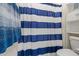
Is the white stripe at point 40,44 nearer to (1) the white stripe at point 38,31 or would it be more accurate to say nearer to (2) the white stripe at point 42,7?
(1) the white stripe at point 38,31

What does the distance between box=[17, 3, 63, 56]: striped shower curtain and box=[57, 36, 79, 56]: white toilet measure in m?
0.05

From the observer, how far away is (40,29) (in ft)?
3.37

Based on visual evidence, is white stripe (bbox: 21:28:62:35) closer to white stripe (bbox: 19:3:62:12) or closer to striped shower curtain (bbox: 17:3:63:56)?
striped shower curtain (bbox: 17:3:63:56)

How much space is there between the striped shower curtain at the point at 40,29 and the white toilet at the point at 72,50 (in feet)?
0.17

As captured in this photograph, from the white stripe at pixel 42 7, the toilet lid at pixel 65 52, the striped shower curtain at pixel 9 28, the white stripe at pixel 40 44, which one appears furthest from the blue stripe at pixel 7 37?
the toilet lid at pixel 65 52

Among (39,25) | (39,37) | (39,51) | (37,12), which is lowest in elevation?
(39,51)

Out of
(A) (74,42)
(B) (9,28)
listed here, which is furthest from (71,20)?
(B) (9,28)

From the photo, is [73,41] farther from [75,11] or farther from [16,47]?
[16,47]

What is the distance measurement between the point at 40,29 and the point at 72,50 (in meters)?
0.34

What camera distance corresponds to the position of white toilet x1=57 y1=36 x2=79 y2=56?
972mm

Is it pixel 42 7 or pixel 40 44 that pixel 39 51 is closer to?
pixel 40 44

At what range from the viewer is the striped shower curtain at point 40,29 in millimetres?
1012

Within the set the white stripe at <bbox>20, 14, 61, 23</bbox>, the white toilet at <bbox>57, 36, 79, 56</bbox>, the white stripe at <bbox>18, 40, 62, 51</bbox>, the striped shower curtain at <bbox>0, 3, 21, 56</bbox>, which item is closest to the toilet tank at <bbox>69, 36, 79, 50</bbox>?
the white toilet at <bbox>57, 36, 79, 56</bbox>

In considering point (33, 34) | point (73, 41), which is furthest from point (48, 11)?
point (73, 41)
